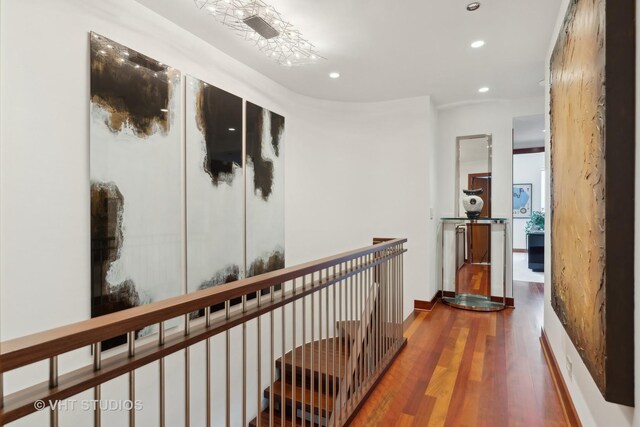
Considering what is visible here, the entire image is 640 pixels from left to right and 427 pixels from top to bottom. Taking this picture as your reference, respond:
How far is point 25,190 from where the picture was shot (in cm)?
A: 174

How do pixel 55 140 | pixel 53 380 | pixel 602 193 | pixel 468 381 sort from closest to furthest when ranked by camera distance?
pixel 53 380
pixel 602 193
pixel 55 140
pixel 468 381

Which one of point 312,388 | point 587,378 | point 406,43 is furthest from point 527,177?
point 312,388

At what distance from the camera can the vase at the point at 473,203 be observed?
14.8 feet

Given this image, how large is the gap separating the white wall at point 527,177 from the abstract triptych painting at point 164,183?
843cm

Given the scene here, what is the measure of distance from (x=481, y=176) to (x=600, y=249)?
3773 mm

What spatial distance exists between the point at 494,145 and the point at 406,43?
2411mm

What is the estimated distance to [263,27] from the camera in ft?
7.94

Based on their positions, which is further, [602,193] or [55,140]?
[55,140]

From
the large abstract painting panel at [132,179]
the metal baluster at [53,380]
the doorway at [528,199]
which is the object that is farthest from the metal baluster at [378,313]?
the doorway at [528,199]

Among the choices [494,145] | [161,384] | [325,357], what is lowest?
[325,357]

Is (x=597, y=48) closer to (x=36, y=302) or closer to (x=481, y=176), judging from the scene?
(x=36, y=302)

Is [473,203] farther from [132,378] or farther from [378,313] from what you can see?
[132,378]

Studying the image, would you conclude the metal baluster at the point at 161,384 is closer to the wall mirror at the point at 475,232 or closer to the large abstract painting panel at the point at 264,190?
the large abstract painting panel at the point at 264,190

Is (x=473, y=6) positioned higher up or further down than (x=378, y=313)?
higher up
